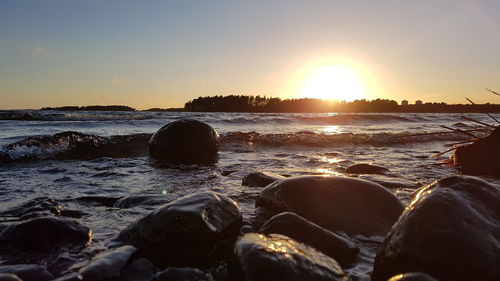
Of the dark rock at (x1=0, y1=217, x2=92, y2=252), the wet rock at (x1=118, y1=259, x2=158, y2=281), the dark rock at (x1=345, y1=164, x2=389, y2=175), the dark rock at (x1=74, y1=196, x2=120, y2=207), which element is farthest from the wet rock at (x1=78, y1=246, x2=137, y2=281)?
the dark rock at (x1=345, y1=164, x2=389, y2=175)

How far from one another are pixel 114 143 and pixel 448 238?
811 centimetres

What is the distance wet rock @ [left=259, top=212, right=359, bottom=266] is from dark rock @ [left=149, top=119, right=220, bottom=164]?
4505 millimetres

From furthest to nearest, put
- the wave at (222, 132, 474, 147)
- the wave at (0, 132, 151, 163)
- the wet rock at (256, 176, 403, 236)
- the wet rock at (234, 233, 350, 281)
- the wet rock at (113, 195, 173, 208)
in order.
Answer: the wave at (222, 132, 474, 147)
the wave at (0, 132, 151, 163)
the wet rock at (113, 195, 173, 208)
the wet rock at (256, 176, 403, 236)
the wet rock at (234, 233, 350, 281)

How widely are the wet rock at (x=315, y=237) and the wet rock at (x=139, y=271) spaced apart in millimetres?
686

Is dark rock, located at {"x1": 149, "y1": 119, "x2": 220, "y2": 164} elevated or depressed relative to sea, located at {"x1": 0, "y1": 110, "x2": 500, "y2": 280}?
elevated

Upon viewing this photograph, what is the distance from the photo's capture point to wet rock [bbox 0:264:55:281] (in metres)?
1.85

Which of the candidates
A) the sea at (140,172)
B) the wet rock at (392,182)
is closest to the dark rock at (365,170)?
the sea at (140,172)

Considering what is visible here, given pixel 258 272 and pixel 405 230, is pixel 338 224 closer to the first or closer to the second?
pixel 405 230

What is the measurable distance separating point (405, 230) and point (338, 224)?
864 mm

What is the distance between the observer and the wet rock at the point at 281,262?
5.45ft

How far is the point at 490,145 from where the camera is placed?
486 centimetres

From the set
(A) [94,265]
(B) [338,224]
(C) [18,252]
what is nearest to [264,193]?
(B) [338,224]

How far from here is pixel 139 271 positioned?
77.8 inches

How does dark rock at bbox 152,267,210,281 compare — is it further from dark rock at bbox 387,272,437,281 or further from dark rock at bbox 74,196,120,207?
dark rock at bbox 74,196,120,207
